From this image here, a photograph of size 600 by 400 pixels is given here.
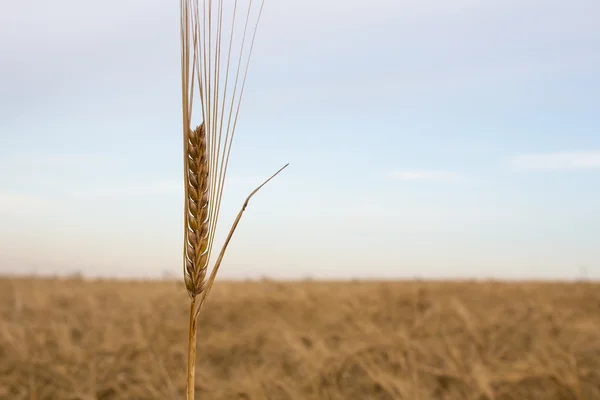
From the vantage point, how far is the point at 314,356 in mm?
2783

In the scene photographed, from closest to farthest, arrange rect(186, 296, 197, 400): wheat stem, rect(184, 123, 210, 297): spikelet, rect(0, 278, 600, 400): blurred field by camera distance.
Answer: rect(186, 296, 197, 400): wheat stem
rect(184, 123, 210, 297): spikelet
rect(0, 278, 600, 400): blurred field

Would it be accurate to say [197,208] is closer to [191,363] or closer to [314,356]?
[191,363]

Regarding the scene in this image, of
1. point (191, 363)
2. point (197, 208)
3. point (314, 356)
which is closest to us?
point (191, 363)

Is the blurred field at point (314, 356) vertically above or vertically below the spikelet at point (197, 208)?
below

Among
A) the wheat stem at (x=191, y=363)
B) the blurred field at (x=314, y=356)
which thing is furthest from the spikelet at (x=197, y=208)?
the blurred field at (x=314, y=356)

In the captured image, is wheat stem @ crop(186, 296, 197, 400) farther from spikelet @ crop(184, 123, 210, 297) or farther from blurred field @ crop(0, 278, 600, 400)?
blurred field @ crop(0, 278, 600, 400)

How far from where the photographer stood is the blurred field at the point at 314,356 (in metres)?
2.55

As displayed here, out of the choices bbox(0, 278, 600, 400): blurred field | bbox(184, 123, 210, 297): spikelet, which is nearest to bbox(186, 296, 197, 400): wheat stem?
bbox(184, 123, 210, 297): spikelet

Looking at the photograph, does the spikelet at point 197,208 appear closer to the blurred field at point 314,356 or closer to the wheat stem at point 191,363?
the wheat stem at point 191,363

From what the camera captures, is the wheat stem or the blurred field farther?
the blurred field

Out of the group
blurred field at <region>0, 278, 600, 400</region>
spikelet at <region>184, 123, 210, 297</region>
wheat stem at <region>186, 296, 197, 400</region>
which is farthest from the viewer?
blurred field at <region>0, 278, 600, 400</region>

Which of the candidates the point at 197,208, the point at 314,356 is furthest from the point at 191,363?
the point at 314,356

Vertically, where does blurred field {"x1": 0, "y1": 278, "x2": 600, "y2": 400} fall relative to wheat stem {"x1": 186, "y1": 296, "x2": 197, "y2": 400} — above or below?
below

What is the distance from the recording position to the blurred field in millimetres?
2551
